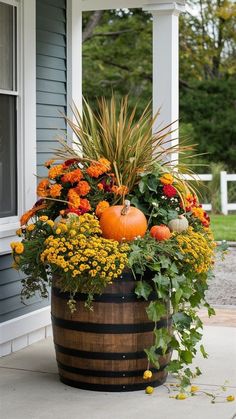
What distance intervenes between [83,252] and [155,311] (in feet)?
1.74

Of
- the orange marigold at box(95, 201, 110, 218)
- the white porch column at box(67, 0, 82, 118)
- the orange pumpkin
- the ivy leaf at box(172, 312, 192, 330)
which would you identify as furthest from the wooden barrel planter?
the white porch column at box(67, 0, 82, 118)

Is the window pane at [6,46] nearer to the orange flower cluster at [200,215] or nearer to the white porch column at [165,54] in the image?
the white porch column at [165,54]

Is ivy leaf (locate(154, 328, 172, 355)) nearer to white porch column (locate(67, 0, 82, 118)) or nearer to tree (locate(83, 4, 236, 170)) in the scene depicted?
white porch column (locate(67, 0, 82, 118))

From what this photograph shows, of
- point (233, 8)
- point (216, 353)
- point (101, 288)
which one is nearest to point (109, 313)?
point (101, 288)

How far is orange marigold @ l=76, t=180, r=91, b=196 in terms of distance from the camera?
16.8 ft

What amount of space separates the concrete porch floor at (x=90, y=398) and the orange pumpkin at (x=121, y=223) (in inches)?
36.5

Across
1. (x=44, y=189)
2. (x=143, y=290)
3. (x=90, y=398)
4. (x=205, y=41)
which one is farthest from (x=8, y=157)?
(x=205, y=41)

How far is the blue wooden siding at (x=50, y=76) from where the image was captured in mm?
6352

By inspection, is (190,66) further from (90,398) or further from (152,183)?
(90,398)

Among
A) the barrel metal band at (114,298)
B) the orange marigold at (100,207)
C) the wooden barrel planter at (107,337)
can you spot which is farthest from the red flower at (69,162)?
the barrel metal band at (114,298)

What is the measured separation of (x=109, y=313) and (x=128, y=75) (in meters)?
17.8

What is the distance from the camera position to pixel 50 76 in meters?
6.52

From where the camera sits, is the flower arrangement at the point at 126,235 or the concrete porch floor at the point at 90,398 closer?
the concrete porch floor at the point at 90,398

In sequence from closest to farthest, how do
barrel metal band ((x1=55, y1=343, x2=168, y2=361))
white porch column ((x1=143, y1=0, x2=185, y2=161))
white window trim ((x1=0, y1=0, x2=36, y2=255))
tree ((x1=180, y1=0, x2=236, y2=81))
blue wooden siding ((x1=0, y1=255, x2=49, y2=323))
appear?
barrel metal band ((x1=55, y1=343, x2=168, y2=361))
blue wooden siding ((x1=0, y1=255, x2=49, y2=323))
white window trim ((x1=0, y1=0, x2=36, y2=255))
white porch column ((x1=143, y1=0, x2=185, y2=161))
tree ((x1=180, y1=0, x2=236, y2=81))
